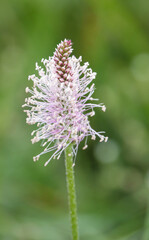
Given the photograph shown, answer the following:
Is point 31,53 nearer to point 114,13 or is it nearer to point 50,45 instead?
point 50,45

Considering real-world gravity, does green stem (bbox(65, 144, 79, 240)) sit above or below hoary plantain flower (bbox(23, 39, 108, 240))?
below

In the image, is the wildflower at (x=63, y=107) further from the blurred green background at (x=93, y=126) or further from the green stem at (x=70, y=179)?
the blurred green background at (x=93, y=126)

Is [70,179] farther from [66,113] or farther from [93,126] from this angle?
[93,126]

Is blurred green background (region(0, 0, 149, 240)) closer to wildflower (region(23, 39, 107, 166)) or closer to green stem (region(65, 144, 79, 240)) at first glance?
green stem (region(65, 144, 79, 240))

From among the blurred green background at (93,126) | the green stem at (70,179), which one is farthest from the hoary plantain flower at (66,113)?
the blurred green background at (93,126)

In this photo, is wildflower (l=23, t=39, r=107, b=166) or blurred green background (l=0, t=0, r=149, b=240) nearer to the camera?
wildflower (l=23, t=39, r=107, b=166)

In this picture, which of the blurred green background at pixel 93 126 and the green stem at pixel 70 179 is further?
the blurred green background at pixel 93 126

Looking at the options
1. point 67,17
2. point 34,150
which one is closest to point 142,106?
point 34,150

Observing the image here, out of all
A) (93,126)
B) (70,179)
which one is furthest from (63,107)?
(93,126)

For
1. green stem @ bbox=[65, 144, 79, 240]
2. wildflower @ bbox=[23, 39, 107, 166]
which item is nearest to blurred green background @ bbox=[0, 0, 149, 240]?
green stem @ bbox=[65, 144, 79, 240]
